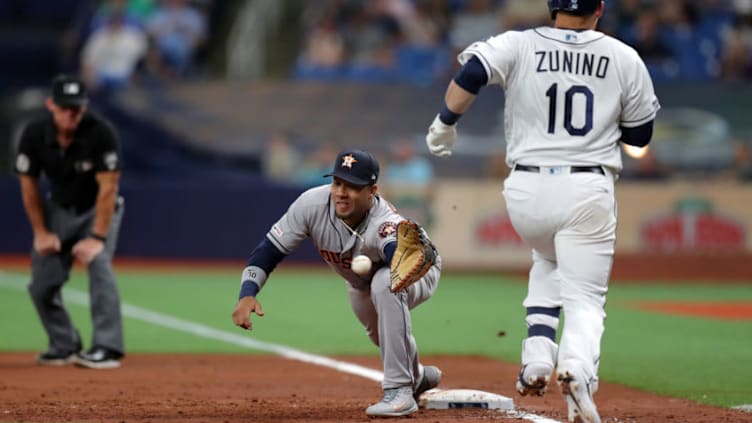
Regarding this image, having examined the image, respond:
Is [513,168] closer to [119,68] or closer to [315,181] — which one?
[315,181]

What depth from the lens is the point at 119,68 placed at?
22938 mm

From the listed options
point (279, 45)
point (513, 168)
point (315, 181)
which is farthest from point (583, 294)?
point (279, 45)

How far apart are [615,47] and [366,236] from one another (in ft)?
5.11

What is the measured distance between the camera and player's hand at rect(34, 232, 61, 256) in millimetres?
9516

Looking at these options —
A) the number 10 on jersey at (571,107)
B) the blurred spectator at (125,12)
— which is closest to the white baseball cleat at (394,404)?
the number 10 on jersey at (571,107)

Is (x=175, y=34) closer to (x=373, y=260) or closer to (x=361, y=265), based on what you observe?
(x=373, y=260)

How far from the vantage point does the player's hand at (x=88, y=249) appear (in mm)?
9461

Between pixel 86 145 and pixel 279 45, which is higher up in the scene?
pixel 279 45

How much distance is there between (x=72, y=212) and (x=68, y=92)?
89 cm

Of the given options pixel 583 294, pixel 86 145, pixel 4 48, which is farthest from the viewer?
pixel 4 48

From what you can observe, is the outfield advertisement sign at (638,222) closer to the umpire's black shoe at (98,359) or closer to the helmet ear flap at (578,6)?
the umpire's black shoe at (98,359)

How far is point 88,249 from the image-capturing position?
947cm

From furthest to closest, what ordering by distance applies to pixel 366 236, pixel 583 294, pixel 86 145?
1. pixel 86 145
2. pixel 366 236
3. pixel 583 294

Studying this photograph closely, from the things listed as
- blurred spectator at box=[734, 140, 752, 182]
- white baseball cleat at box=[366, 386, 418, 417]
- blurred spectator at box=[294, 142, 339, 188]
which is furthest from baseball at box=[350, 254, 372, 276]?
blurred spectator at box=[734, 140, 752, 182]
